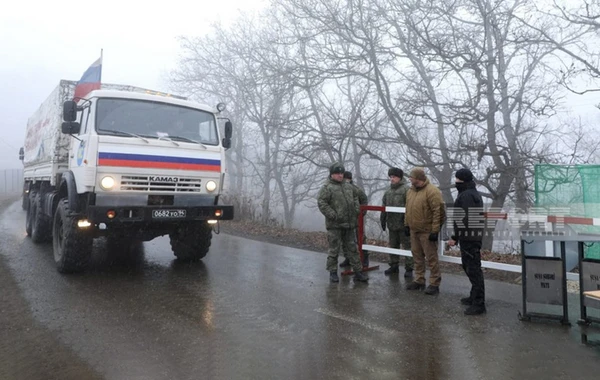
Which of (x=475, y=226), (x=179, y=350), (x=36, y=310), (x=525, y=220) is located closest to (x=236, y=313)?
(x=179, y=350)

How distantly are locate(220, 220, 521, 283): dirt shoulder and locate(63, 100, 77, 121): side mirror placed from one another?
5.62 meters

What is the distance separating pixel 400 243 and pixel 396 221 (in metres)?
0.44

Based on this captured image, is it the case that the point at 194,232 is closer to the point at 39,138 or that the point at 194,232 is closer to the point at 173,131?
the point at 173,131

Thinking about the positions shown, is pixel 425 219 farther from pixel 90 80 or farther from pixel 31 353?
pixel 90 80

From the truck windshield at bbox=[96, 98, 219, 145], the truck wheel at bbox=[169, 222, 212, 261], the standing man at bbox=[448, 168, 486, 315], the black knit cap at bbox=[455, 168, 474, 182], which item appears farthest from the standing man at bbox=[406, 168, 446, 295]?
the truck wheel at bbox=[169, 222, 212, 261]

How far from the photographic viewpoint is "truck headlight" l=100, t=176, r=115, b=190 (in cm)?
656

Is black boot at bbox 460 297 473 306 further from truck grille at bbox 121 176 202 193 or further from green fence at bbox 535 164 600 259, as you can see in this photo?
truck grille at bbox 121 176 202 193

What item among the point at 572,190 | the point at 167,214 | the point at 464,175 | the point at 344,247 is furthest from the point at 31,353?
the point at 572,190

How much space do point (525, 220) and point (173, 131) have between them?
5323mm

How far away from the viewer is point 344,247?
23.4 feet

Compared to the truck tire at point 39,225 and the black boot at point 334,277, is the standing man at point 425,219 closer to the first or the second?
the black boot at point 334,277

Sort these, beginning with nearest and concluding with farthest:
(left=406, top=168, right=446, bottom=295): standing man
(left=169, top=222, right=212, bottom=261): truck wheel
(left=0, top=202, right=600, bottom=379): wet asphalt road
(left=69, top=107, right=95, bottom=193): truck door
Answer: (left=0, top=202, right=600, bottom=379): wet asphalt road
(left=406, top=168, right=446, bottom=295): standing man
(left=69, top=107, right=95, bottom=193): truck door
(left=169, top=222, right=212, bottom=261): truck wheel

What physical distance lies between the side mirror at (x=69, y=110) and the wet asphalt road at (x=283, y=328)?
8.05 ft

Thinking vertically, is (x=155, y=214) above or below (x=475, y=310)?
above
